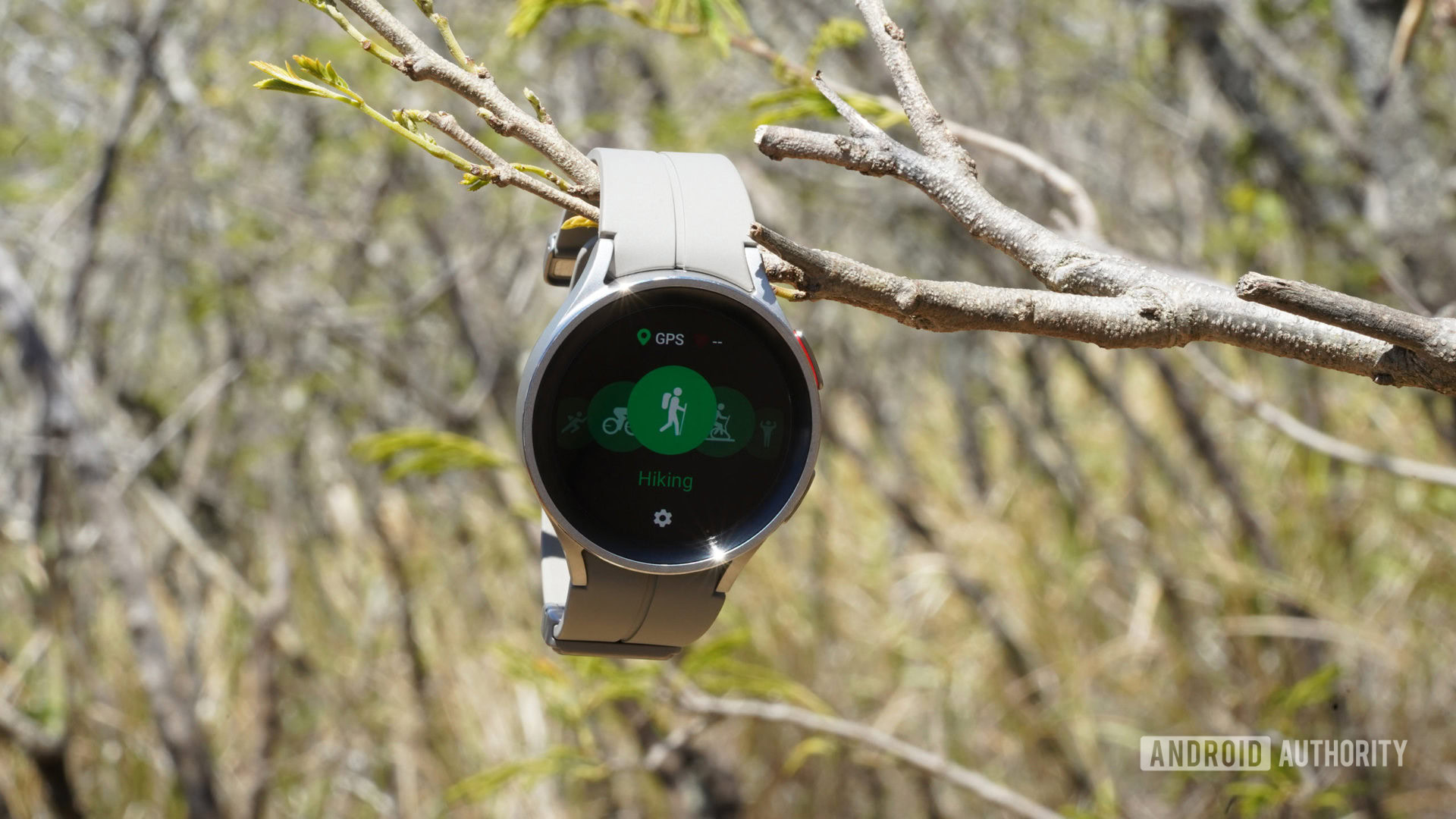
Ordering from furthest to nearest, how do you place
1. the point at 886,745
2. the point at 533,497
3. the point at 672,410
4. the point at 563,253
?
1. the point at 533,497
2. the point at 886,745
3. the point at 563,253
4. the point at 672,410

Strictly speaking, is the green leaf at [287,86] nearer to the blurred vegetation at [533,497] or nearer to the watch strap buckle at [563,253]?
the watch strap buckle at [563,253]

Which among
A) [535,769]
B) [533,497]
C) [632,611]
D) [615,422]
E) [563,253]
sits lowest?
[535,769]

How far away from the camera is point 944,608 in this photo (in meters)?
Result: 3.73

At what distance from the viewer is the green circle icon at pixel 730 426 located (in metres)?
0.83

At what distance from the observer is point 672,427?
83 cm

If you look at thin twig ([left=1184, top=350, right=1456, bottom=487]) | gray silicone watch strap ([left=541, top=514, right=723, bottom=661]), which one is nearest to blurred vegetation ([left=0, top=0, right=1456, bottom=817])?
thin twig ([left=1184, top=350, right=1456, bottom=487])

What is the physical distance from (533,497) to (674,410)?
1.98 meters

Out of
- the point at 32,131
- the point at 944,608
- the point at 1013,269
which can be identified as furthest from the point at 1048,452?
the point at 32,131

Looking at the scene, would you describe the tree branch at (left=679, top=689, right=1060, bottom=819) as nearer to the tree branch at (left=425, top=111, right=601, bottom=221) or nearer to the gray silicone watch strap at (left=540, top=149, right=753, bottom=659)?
the gray silicone watch strap at (left=540, top=149, right=753, bottom=659)

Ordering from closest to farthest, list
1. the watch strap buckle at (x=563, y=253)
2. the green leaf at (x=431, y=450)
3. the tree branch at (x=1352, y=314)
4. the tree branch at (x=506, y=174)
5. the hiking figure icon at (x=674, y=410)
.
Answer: the tree branch at (x=1352, y=314)
the tree branch at (x=506, y=174)
the hiking figure icon at (x=674, y=410)
the watch strap buckle at (x=563, y=253)
the green leaf at (x=431, y=450)

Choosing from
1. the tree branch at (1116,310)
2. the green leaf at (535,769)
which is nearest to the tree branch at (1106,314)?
the tree branch at (1116,310)

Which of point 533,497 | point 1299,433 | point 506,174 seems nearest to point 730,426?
point 506,174

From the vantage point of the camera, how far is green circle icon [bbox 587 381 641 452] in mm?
814

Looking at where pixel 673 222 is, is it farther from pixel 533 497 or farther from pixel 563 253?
pixel 533 497
